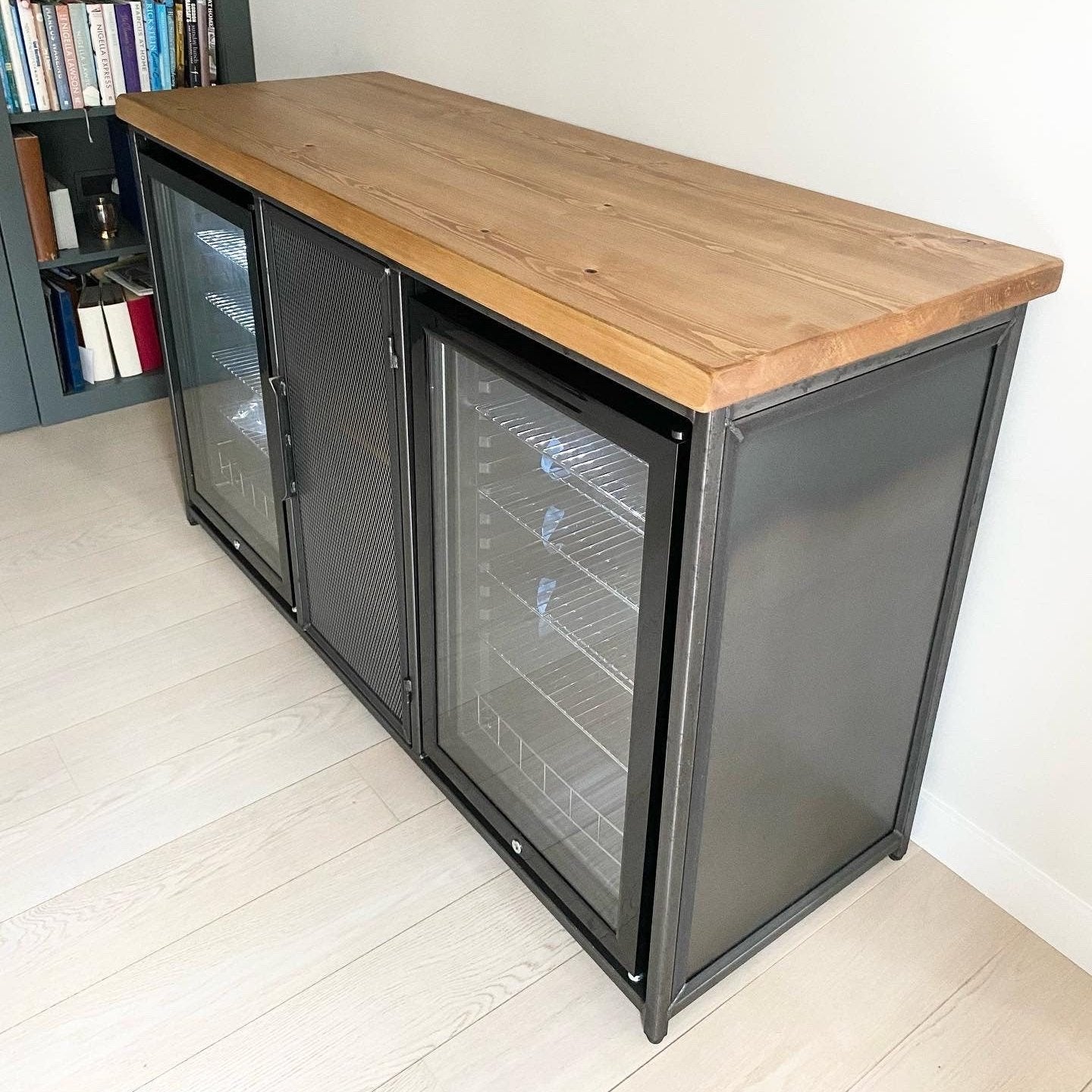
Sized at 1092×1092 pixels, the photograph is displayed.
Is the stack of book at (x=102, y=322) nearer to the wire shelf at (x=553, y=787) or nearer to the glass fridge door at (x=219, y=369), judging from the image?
the glass fridge door at (x=219, y=369)

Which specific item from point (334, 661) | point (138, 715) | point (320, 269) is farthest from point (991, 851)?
point (138, 715)

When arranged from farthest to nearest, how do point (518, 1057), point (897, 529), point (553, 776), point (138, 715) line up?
1. point (138, 715)
2. point (553, 776)
3. point (518, 1057)
4. point (897, 529)

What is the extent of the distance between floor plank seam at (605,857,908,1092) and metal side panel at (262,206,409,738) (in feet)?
2.14

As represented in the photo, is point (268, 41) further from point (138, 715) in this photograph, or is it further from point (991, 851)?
point (991, 851)

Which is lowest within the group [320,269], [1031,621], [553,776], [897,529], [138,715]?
[138,715]

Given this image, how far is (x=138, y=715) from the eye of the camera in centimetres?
202

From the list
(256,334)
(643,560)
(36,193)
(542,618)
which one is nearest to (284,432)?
(256,334)

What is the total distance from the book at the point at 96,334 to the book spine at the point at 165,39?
0.57 metres

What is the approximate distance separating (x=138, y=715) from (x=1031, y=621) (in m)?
1.48

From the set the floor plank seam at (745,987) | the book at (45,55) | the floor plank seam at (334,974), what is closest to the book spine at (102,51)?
the book at (45,55)

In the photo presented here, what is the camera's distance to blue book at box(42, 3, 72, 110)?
2672 millimetres

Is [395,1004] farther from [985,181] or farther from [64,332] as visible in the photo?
[64,332]

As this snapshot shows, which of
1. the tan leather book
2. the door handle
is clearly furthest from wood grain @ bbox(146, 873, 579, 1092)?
the tan leather book

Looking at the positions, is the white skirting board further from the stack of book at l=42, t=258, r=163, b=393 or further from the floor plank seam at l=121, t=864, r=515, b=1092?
the stack of book at l=42, t=258, r=163, b=393
